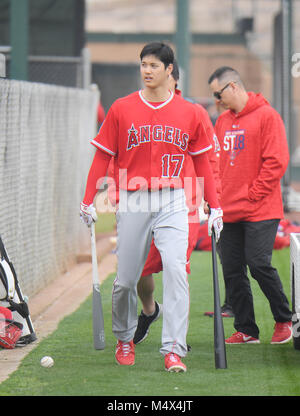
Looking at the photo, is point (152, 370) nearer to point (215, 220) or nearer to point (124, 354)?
point (124, 354)

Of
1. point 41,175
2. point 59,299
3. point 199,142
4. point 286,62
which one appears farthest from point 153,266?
point 286,62

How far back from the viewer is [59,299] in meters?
8.43

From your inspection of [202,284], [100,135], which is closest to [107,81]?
[202,284]

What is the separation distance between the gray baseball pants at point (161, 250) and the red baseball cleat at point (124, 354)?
18 centimetres

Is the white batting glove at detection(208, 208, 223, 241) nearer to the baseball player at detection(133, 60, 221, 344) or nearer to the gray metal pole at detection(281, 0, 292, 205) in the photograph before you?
the baseball player at detection(133, 60, 221, 344)

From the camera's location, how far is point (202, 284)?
9156mm

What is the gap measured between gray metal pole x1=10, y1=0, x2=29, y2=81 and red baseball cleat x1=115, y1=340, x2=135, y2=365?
361 inches

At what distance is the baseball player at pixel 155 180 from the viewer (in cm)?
546

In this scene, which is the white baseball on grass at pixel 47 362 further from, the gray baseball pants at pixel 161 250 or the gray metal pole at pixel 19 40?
the gray metal pole at pixel 19 40

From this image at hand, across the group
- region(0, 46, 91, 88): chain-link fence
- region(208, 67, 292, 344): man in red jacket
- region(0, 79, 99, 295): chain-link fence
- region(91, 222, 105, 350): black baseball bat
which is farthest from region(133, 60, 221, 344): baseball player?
region(0, 46, 91, 88): chain-link fence

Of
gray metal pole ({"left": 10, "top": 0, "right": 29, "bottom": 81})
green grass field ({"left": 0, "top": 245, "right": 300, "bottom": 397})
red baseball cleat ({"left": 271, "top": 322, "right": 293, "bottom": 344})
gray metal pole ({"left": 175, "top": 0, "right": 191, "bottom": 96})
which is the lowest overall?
green grass field ({"left": 0, "top": 245, "right": 300, "bottom": 397})

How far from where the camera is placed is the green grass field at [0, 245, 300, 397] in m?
5.05

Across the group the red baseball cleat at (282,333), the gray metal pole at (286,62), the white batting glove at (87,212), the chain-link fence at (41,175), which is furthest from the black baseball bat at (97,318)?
the gray metal pole at (286,62)

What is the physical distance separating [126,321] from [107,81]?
17948 mm
